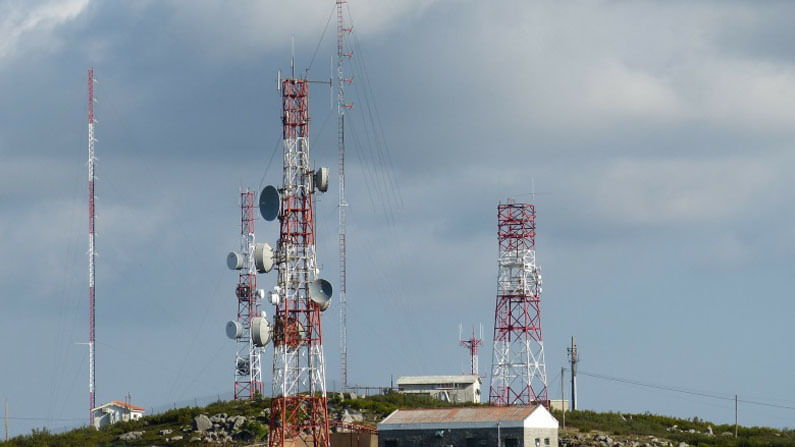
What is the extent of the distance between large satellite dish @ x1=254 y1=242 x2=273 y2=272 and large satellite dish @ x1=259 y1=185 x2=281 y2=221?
6.19ft

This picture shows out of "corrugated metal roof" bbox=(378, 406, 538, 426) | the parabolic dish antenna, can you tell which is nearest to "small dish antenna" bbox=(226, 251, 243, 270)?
the parabolic dish antenna

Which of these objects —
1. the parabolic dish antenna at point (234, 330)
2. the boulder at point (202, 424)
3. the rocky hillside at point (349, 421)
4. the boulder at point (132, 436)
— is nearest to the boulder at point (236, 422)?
the rocky hillside at point (349, 421)

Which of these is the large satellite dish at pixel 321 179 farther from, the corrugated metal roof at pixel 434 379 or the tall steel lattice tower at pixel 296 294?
the corrugated metal roof at pixel 434 379

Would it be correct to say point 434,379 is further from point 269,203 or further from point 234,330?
point 269,203

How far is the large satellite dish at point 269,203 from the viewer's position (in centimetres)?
8419

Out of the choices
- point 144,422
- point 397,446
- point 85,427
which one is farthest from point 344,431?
point 85,427

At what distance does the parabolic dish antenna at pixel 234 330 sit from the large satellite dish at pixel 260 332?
35.8m

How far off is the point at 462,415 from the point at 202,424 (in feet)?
85.0

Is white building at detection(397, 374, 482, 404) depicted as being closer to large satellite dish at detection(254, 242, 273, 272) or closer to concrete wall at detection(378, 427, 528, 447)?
concrete wall at detection(378, 427, 528, 447)

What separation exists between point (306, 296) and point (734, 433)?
4364 cm

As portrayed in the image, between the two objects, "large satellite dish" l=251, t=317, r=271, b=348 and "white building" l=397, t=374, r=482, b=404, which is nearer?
"large satellite dish" l=251, t=317, r=271, b=348

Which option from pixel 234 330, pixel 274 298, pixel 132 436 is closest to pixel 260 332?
pixel 274 298

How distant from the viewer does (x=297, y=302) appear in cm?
8456

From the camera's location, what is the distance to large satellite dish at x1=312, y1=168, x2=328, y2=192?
8475 cm
